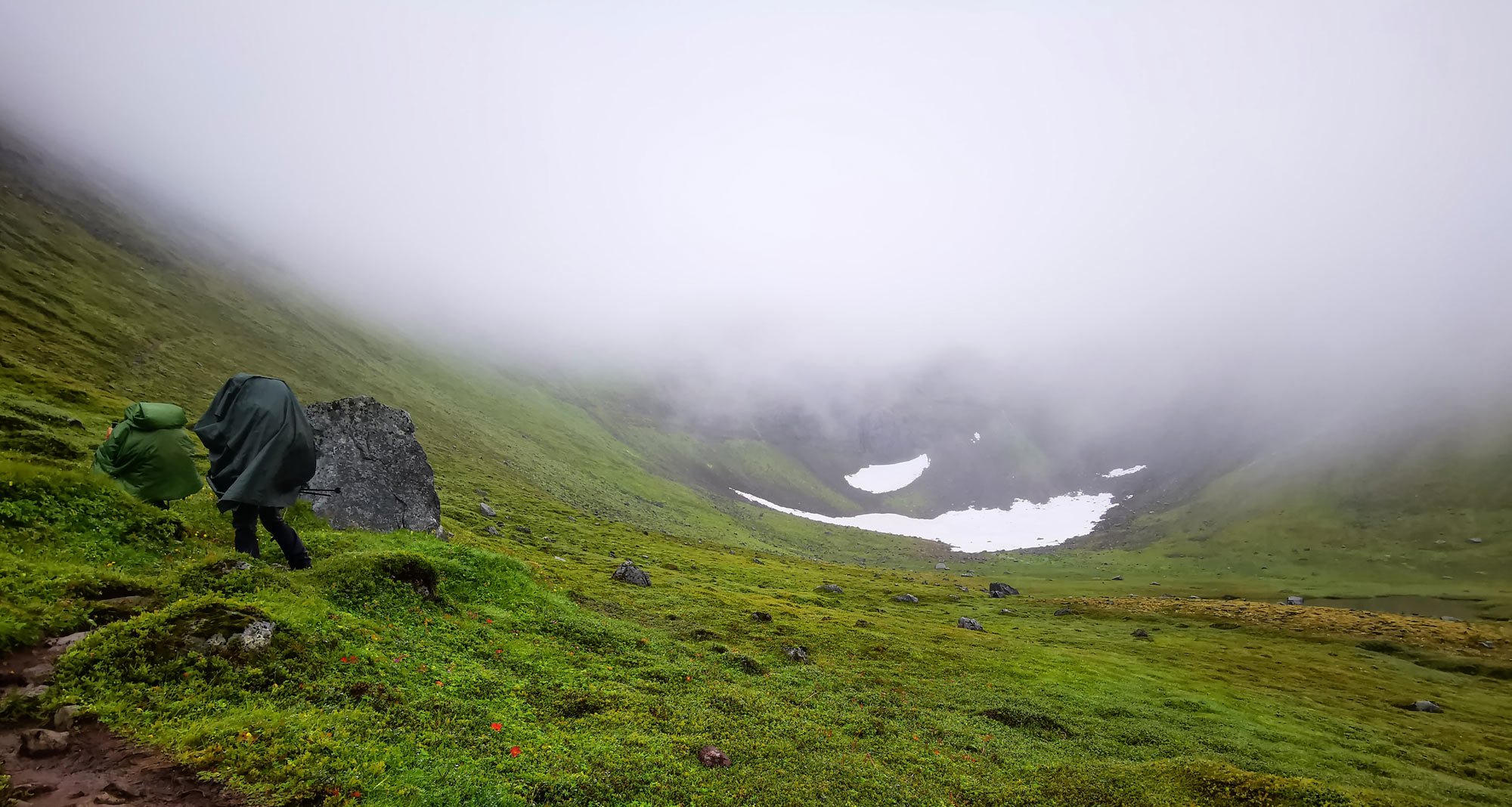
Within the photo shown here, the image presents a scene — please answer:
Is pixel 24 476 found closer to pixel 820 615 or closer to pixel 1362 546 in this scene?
pixel 820 615

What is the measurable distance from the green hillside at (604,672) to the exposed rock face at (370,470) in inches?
105

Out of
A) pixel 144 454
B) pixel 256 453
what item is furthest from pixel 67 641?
pixel 144 454

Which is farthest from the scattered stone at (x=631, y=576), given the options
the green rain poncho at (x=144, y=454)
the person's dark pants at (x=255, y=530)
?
the green rain poncho at (x=144, y=454)

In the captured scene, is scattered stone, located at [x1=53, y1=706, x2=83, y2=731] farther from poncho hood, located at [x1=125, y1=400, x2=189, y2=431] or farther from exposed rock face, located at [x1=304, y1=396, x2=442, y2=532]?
exposed rock face, located at [x1=304, y1=396, x2=442, y2=532]

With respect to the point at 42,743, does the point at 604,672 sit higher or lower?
lower

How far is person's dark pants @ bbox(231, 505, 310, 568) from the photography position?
15.1 metres

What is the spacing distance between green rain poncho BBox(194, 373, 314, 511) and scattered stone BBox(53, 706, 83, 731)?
281 inches

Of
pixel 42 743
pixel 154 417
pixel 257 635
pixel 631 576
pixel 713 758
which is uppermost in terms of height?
pixel 154 417

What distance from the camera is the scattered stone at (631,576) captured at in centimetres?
3759

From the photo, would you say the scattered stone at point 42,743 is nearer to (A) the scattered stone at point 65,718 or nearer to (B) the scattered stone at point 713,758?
(A) the scattered stone at point 65,718

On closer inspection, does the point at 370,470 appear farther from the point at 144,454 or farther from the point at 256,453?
the point at 256,453

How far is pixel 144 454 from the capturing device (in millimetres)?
15977

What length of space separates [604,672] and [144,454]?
50.0 ft

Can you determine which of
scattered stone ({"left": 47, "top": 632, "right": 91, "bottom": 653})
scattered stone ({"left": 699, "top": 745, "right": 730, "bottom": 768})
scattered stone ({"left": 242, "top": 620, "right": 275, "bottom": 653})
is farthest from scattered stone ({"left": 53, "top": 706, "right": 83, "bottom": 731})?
scattered stone ({"left": 699, "top": 745, "right": 730, "bottom": 768})
